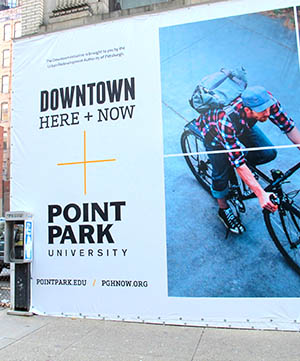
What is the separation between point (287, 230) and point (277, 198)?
52 centimetres

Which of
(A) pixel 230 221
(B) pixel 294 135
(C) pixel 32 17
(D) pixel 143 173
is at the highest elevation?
(C) pixel 32 17

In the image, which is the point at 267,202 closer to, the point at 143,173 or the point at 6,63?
the point at 143,173

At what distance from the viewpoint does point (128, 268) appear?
229 inches

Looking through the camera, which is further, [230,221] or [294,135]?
[230,221]

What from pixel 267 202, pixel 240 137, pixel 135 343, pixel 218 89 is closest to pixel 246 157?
pixel 240 137

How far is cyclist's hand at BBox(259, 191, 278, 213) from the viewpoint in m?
5.40

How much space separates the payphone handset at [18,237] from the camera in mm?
6188

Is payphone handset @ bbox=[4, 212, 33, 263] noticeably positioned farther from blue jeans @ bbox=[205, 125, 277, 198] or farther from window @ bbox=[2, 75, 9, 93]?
window @ bbox=[2, 75, 9, 93]

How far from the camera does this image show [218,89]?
19.1 feet

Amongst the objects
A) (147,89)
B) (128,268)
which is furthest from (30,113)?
(128,268)

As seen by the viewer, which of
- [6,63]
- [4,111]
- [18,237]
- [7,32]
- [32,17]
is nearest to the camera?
[18,237]

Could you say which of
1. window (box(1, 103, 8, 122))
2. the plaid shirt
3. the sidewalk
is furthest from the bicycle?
window (box(1, 103, 8, 122))

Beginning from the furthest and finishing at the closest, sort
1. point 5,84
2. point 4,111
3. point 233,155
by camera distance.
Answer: point 5,84 → point 4,111 → point 233,155

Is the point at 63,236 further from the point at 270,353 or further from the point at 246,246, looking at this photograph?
the point at 270,353
